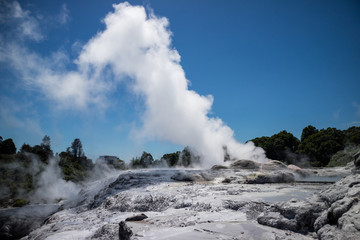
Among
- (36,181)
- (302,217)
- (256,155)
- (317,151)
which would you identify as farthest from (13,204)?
(317,151)

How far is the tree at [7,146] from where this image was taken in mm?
46450

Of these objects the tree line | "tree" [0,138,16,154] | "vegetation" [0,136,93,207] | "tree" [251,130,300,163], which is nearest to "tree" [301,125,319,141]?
the tree line

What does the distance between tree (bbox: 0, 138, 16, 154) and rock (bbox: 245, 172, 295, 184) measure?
2091 inches

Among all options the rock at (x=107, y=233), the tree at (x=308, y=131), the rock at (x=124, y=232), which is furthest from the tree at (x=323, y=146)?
the rock at (x=124, y=232)

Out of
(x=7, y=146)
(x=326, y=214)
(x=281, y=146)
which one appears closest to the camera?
(x=326, y=214)

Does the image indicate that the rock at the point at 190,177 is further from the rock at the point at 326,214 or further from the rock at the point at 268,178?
the rock at the point at 326,214

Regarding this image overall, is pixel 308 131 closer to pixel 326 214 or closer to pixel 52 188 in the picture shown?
pixel 52 188

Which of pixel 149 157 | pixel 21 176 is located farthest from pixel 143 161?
pixel 21 176

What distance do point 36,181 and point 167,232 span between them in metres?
34.7

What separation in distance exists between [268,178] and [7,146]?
5668 cm

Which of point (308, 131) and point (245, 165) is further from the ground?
point (308, 131)

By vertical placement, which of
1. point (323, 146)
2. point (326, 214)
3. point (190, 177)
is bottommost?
point (326, 214)

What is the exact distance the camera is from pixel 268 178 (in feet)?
40.9

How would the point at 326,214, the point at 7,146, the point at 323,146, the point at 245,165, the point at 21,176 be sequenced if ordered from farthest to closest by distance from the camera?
the point at 7,146, the point at 323,146, the point at 21,176, the point at 245,165, the point at 326,214
